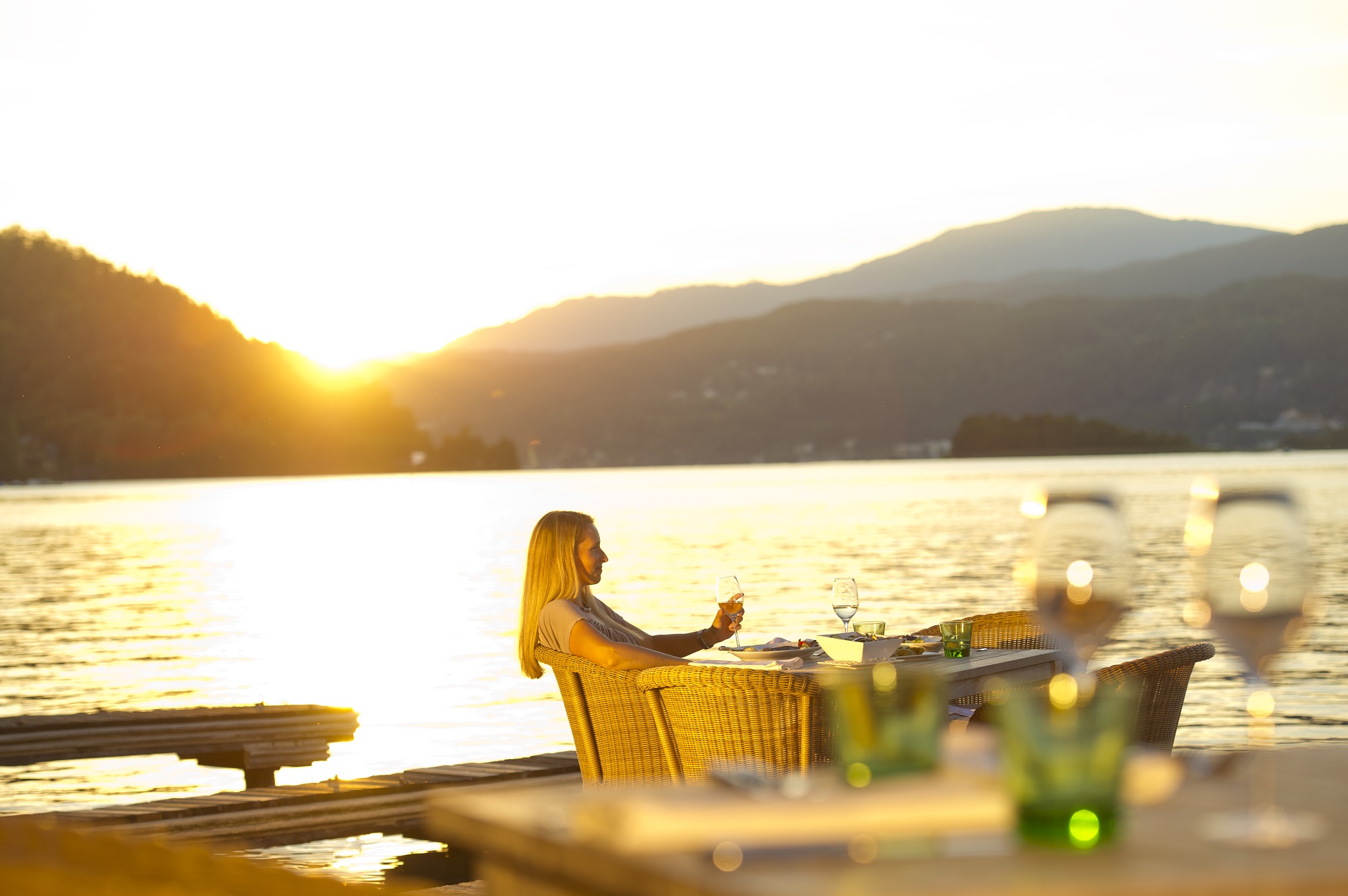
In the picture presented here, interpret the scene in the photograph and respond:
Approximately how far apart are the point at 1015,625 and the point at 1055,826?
5229mm

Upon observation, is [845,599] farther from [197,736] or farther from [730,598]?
[197,736]

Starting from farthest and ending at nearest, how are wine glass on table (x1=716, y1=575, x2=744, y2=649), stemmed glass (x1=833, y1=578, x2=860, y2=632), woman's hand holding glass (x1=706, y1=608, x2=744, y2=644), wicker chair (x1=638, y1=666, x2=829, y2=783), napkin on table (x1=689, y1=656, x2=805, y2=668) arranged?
woman's hand holding glass (x1=706, y1=608, x2=744, y2=644)
wine glass on table (x1=716, y1=575, x2=744, y2=649)
stemmed glass (x1=833, y1=578, x2=860, y2=632)
napkin on table (x1=689, y1=656, x2=805, y2=668)
wicker chair (x1=638, y1=666, x2=829, y2=783)

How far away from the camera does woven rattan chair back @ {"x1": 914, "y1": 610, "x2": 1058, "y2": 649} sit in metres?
6.35

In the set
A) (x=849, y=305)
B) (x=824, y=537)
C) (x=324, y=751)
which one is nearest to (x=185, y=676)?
(x=324, y=751)

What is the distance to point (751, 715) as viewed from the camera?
175 inches

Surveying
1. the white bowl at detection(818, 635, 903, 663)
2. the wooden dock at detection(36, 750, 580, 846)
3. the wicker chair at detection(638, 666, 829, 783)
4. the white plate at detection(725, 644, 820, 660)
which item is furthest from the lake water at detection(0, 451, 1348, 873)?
the wooden dock at detection(36, 750, 580, 846)

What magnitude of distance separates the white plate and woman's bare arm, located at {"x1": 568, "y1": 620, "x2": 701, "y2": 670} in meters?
0.20

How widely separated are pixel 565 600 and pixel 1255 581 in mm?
3739

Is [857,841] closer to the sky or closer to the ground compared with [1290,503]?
closer to the ground

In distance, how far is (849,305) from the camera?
150375 millimetres

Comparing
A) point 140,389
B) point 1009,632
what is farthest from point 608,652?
point 140,389

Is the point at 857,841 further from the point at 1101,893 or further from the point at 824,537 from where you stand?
the point at 824,537

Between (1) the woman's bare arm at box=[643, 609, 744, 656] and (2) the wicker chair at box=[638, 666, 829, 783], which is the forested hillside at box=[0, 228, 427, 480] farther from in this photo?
(2) the wicker chair at box=[638, 666, 829, 783]

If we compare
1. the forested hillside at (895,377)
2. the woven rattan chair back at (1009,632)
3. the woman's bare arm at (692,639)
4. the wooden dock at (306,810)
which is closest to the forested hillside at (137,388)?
the forested hillside at (895,377)
